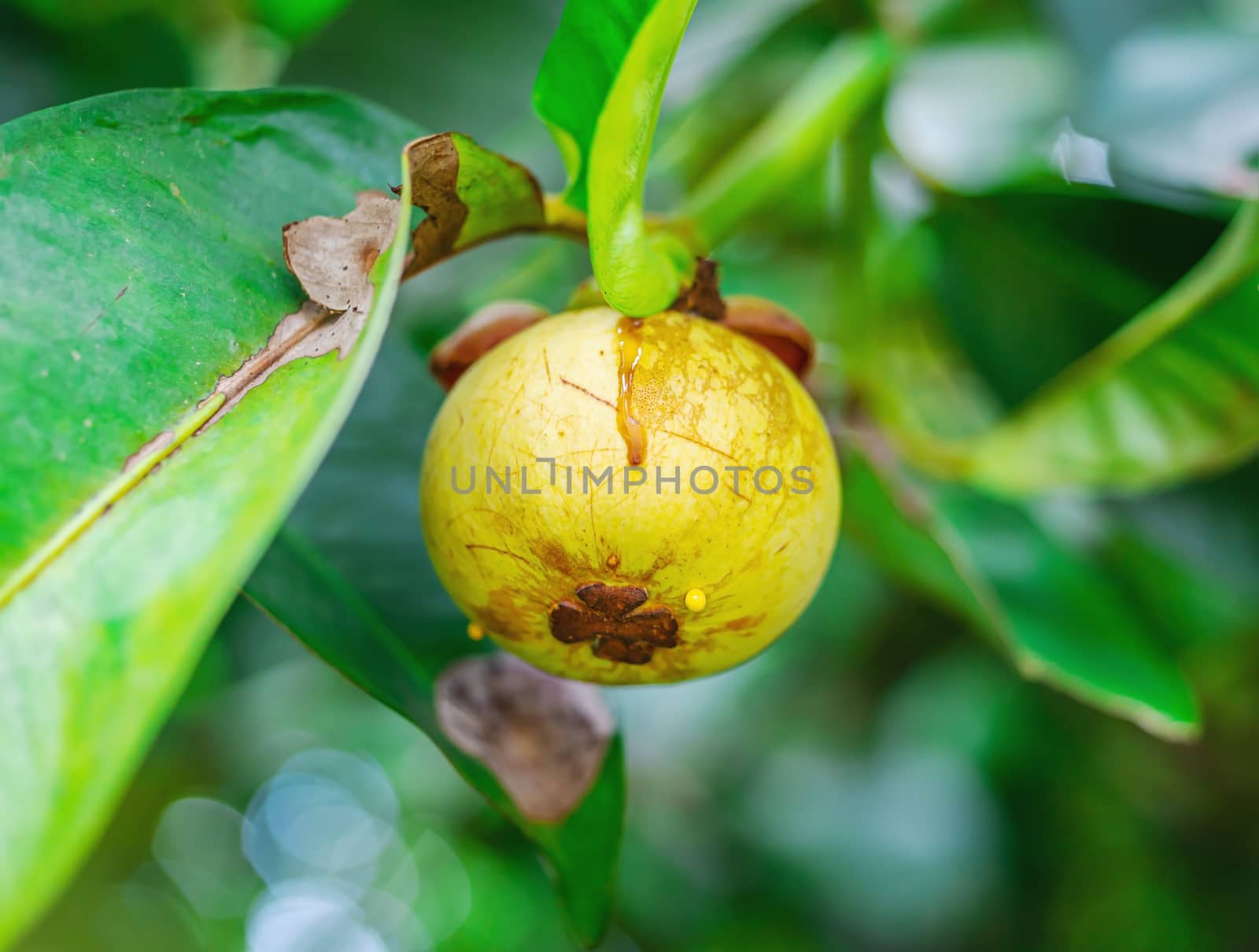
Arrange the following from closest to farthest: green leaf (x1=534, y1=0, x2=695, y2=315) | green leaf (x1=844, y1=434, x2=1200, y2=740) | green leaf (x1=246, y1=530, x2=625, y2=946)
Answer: green leaf (x1=534, y1=0, x2=695, y2=315)
green leaf (x1=246, y1=530, x2=625, y2=946)
green leaf (x1=844, y1=434, x2=1200, y2=740)

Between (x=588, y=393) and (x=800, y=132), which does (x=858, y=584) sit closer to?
(x=800, y=132)

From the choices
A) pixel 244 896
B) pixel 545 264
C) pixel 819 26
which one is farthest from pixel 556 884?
pixel 244 896

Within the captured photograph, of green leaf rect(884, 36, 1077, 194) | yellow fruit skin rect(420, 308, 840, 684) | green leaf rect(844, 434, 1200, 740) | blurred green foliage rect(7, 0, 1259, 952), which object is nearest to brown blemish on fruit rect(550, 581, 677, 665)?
yellow fruit skin rect(420, 308, 840, 684)

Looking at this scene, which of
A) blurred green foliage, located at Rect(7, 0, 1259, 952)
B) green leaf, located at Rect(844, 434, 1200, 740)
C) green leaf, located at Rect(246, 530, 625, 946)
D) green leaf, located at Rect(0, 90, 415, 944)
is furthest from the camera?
blurred green foliage, located at Rect(7, 0, 1259, 952)

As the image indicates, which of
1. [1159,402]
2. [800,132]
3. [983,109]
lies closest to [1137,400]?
[1159,402]

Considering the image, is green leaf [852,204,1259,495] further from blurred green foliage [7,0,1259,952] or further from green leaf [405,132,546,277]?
green leaf [405,132,546,277]

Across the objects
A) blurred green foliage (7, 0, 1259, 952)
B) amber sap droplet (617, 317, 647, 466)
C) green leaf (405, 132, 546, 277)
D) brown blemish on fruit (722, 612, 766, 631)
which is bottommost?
blurred green foliage (7, 0, 1259, 952)

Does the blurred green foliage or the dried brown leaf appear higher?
the dried brown leaf

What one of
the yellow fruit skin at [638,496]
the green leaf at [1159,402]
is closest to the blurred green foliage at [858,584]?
the green leaf at [1159,402]
